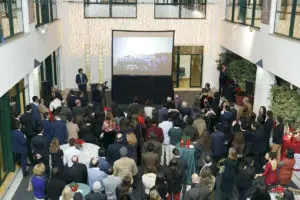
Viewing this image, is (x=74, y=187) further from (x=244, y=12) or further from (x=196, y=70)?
(x=196, y=70)

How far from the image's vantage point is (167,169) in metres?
8.41

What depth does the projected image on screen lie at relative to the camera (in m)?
18.7

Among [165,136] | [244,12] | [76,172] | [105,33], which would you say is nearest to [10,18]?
[76,172]

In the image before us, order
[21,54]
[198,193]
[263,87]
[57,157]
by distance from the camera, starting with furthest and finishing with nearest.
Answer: [263,87] → [21,54] → [57,157] → [198,193]

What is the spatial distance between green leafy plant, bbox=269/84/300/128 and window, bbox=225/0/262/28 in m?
3.28

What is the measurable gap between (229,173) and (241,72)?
950 centimetres

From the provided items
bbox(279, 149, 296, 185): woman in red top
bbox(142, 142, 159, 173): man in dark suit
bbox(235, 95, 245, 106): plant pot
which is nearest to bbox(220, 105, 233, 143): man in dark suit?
bbox(279, 149, 296, 185): woman in red top

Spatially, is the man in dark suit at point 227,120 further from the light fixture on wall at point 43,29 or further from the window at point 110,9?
the window at point 110,9

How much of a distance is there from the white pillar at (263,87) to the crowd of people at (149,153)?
1139 millimetres

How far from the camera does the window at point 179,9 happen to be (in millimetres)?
20102

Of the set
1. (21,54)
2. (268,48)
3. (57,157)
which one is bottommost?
(57,157)

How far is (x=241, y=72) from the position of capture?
1755cm

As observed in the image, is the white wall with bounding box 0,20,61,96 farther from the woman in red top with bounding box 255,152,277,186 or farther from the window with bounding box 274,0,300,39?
the window with bounding box 274,0,300,39

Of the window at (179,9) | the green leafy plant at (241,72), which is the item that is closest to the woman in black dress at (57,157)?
the green leafy plant at (241,72)
